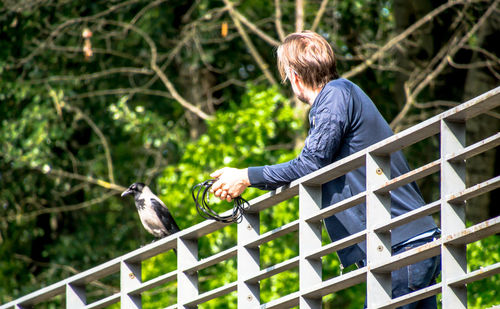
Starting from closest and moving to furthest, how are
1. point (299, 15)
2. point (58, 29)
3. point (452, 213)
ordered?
point (452, 213), point (299, 15), point (58, 29)

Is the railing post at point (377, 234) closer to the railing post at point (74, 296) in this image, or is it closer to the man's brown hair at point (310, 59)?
the man's brown hair at point (310, 59)

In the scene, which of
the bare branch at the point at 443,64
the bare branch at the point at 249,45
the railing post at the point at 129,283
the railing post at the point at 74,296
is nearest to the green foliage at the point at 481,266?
the bare branch at the point at 443,64

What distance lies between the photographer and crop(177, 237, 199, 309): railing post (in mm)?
4539

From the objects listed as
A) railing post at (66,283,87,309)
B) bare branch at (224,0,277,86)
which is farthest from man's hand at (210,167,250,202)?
bare branch at (224,0,277,86)

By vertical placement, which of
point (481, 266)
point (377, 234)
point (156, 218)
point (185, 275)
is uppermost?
point (156, 218)

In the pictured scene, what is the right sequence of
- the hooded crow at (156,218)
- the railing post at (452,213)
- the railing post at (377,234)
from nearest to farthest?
the railing post at (452,213), the railing post at (377,234), the hooded crow at (156,218)

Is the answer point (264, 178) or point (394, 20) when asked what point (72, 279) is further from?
point (394, 20)

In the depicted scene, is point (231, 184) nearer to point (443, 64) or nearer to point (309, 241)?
point (309, 241)

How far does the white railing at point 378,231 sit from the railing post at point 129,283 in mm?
318

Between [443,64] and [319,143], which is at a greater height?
[443,64]

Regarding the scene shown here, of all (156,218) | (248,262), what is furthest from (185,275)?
(156,218)

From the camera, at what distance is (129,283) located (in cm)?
484

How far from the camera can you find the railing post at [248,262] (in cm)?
427

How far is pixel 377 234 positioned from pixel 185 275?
112 cm
